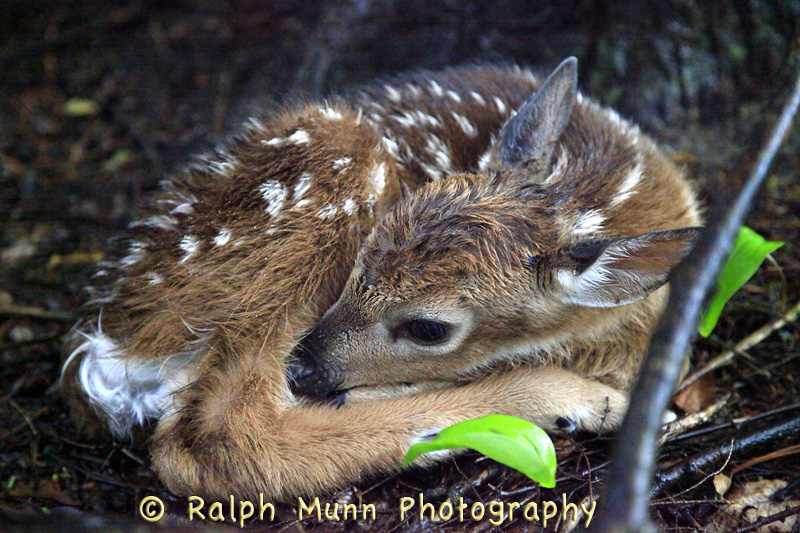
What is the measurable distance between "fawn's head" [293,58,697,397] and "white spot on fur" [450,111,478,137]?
395mm

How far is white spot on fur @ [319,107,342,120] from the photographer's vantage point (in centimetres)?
283

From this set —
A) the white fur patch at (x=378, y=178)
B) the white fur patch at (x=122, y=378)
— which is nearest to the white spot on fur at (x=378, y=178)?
the white fur patch at (x=378, y=178)

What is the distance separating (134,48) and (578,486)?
17.0 feet

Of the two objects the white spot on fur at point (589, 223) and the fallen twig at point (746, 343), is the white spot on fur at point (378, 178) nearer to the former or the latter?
the white spot on fur at point (589, 223)

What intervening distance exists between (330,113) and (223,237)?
2.48ft

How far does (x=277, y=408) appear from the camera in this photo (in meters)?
2.49

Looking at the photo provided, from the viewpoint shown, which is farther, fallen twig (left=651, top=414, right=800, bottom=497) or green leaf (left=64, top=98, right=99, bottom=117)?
green leaf (left=64, top=98, right=99, bottom=117)

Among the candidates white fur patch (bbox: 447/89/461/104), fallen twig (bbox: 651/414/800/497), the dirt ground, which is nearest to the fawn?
the dirt ground

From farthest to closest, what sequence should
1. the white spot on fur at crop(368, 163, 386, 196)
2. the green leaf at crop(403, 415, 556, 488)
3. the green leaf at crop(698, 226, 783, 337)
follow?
the white spot on fur at crop(368, 163, 386, 196) → the green leaf at crop(698, 226, 783, 337) → the green leaf at crop(403, 415, 556, 488)

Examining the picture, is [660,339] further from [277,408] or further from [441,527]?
[277,408]

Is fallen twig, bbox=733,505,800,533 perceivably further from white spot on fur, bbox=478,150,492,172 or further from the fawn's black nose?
white spot on fur, bbox=478,150,492,172

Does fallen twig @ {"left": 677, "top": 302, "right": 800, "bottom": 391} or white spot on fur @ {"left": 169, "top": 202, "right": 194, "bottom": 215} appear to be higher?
white spot on fur @ {"left": 169, "top": 202, "right": 194, "bottom": 215}

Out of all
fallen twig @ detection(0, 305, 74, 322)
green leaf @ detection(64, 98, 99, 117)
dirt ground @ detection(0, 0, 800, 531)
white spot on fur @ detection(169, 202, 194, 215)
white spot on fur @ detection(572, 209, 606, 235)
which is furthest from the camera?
green leaf @ detection(64, 98, 99, 117)

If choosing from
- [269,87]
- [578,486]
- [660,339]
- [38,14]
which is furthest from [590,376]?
[38,14]
